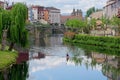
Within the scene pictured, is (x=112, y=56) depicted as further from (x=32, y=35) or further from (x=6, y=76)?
(x=32, y=35)

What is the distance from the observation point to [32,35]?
4631 inches

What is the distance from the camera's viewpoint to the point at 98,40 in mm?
73500

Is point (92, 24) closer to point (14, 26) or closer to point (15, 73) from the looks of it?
point (14, 26)

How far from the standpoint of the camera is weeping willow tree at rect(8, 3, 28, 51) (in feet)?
156

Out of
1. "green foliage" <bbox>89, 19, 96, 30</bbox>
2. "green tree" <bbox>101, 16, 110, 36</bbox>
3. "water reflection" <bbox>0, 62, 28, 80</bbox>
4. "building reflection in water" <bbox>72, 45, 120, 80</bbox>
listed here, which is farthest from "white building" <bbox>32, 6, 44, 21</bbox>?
"water reflection" <bbox>0, 62, 28, 80</bbox>

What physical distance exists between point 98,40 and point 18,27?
2811cm

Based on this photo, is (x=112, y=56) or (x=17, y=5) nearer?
(x=17, y=5)

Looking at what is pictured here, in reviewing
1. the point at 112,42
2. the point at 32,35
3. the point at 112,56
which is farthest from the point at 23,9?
the point at 32,35

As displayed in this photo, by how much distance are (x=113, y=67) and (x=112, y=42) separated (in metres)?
24.2

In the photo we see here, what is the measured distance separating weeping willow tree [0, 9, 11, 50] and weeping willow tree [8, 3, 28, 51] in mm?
518

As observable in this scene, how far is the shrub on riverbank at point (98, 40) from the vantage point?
6556 centimetres

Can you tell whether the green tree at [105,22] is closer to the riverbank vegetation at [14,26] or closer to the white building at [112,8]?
the white building at [112,8]

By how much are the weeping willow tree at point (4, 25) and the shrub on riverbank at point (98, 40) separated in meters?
22.1

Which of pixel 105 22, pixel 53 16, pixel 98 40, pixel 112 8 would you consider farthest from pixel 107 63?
pixel 53 16
